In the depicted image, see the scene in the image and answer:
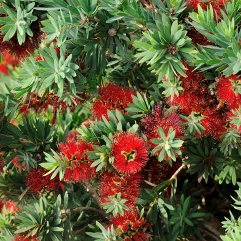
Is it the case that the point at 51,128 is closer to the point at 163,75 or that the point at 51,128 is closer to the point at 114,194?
the point at 114,194

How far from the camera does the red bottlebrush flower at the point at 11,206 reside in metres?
2.20

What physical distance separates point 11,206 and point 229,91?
1.15 meters

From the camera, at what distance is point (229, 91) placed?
1574 mm

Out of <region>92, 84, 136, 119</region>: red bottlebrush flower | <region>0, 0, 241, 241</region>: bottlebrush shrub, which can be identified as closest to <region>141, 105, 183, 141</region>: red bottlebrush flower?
<region>0, 0, 241, 241</region>: bottlebrush shrub

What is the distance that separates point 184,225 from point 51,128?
2.11ft

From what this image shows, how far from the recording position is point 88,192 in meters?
2.10

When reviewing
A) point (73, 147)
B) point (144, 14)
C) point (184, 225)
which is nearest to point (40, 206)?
point (73, 147)

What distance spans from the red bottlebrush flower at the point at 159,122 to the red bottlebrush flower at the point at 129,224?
288mm

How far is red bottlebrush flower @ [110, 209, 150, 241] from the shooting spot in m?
1.74

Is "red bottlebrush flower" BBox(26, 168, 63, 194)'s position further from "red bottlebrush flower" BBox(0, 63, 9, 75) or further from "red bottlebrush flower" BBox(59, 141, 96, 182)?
"red bottlebrush flower" BBox(0, 63, 9, 75)

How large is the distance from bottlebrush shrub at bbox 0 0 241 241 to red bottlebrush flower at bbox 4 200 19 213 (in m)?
0.12

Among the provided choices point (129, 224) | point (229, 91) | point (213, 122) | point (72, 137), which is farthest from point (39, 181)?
point (229, 91)

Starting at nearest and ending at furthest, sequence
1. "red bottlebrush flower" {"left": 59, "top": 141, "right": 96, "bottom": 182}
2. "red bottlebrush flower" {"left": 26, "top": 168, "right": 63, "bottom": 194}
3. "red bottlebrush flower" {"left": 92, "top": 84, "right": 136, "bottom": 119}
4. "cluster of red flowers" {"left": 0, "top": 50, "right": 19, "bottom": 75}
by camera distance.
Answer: "red bottlebrush flower" {"left": 59, "top": 141, "right": 96, "bottom": 182} < "red bottlebrush flower" {"left": 92, "top": 84, "right": 136, "bottom": 119} < "red bottlebrush flower" {"left": 26, "top": 168, "right": 63, "bottom": 194} < "cluster of red flowers" {"left": 0, "top": 50, "right": 19, "bottom": 75}

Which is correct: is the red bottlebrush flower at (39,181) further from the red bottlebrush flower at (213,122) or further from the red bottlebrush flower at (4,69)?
the red bottlebrush flower at (4,69)
